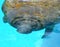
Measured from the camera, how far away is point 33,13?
36.6 inches

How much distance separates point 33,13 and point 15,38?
25 cm

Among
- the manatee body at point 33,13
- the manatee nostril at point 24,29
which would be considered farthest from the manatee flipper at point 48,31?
the manatee nostril at point 24,29

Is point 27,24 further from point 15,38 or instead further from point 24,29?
point 15,38

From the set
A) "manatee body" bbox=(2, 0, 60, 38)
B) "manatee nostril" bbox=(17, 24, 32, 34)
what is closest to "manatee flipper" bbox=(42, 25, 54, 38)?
"manatee body" bbox=(2, 0, 60, 38)

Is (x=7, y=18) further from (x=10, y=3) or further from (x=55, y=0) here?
(x=55, y=0)

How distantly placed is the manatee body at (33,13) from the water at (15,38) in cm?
3

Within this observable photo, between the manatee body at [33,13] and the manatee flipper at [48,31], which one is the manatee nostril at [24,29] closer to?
the manatee body at [33,13]

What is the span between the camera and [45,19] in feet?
3.02

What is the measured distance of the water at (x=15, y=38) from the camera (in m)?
0.90

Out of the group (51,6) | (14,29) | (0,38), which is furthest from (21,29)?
(51,6)

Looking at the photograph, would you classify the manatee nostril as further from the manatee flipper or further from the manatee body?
the manatee flipper

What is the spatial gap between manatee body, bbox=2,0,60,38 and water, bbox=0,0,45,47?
3 cm

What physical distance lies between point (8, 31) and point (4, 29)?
0.04 meters

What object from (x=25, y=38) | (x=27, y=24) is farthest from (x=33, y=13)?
(x=25, y=38)
